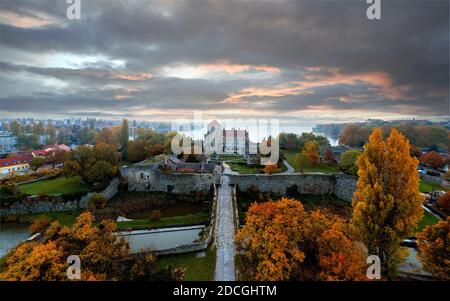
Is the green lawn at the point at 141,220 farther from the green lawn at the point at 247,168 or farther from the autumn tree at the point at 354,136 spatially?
the autumn tree at the point at 354,136

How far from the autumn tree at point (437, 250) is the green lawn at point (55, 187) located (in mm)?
29302

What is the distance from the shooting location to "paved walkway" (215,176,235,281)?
11742 mm

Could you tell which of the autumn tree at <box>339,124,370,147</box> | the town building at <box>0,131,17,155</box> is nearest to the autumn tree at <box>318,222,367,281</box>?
the autumn tree at <box>339,124,370,147</box>

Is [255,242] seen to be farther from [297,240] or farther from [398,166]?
[398,166]

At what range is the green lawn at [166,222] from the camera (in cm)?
1911

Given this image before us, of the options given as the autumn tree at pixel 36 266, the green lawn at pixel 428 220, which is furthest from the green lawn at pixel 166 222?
the green lawn at pixel 428 220

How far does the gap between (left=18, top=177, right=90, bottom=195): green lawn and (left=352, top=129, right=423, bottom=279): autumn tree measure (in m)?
26.9

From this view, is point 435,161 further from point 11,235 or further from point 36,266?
point 11,235

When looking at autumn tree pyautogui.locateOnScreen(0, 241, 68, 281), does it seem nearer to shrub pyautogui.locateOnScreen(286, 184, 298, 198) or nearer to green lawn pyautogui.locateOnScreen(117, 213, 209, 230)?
green lawn pyautogui.locateOnScreen(117, 213, 209, 230)
